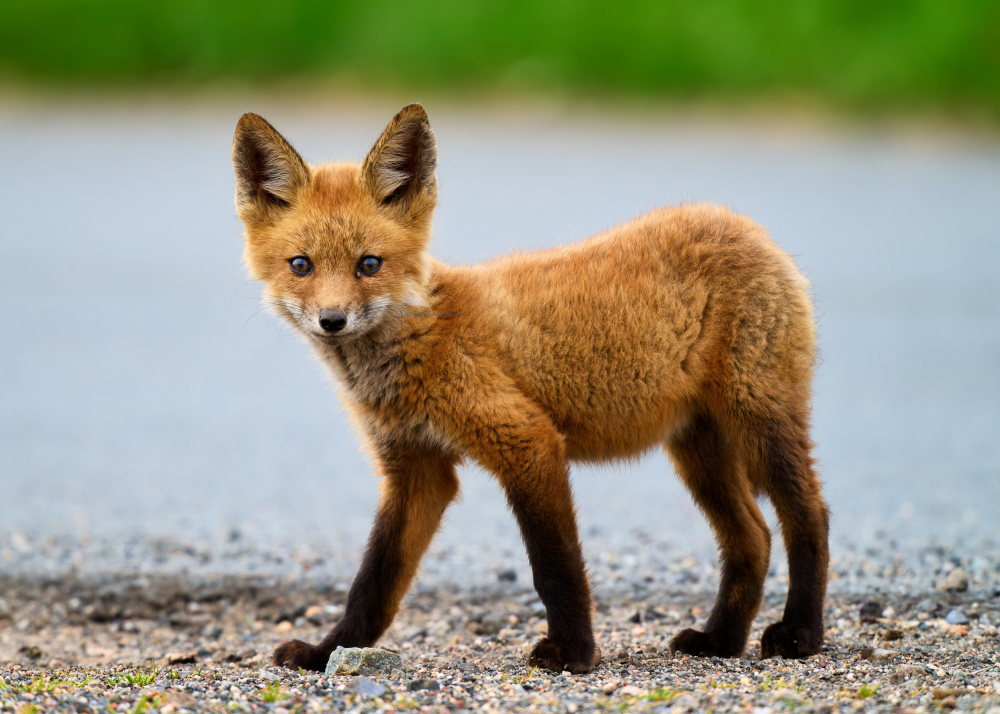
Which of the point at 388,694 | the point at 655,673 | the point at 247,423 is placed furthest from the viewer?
the point at 247,423

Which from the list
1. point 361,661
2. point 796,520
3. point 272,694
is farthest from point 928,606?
point 272,694

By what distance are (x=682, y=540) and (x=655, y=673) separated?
2231 millimetres

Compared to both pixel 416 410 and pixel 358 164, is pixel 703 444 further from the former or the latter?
pixel 358 164

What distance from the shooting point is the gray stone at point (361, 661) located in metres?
4.69

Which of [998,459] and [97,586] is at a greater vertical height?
[998,459]

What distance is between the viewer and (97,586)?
6.22 meters

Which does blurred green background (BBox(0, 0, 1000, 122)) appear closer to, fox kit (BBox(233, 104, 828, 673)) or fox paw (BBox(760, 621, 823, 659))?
fox kit (BBox(233, 104, 828, 673))

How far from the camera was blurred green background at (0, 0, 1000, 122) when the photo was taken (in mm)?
17891

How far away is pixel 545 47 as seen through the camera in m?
18.9

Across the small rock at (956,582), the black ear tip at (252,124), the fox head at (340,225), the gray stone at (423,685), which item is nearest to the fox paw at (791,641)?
the small rock at (956,582)

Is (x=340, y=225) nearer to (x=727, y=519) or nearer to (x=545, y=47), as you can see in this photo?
(x=727, y=519)

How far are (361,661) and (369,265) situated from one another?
5.19 feet

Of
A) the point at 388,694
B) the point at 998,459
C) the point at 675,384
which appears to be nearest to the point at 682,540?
the point at 675,384

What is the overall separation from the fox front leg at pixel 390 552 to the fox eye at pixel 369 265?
789 millimetres
